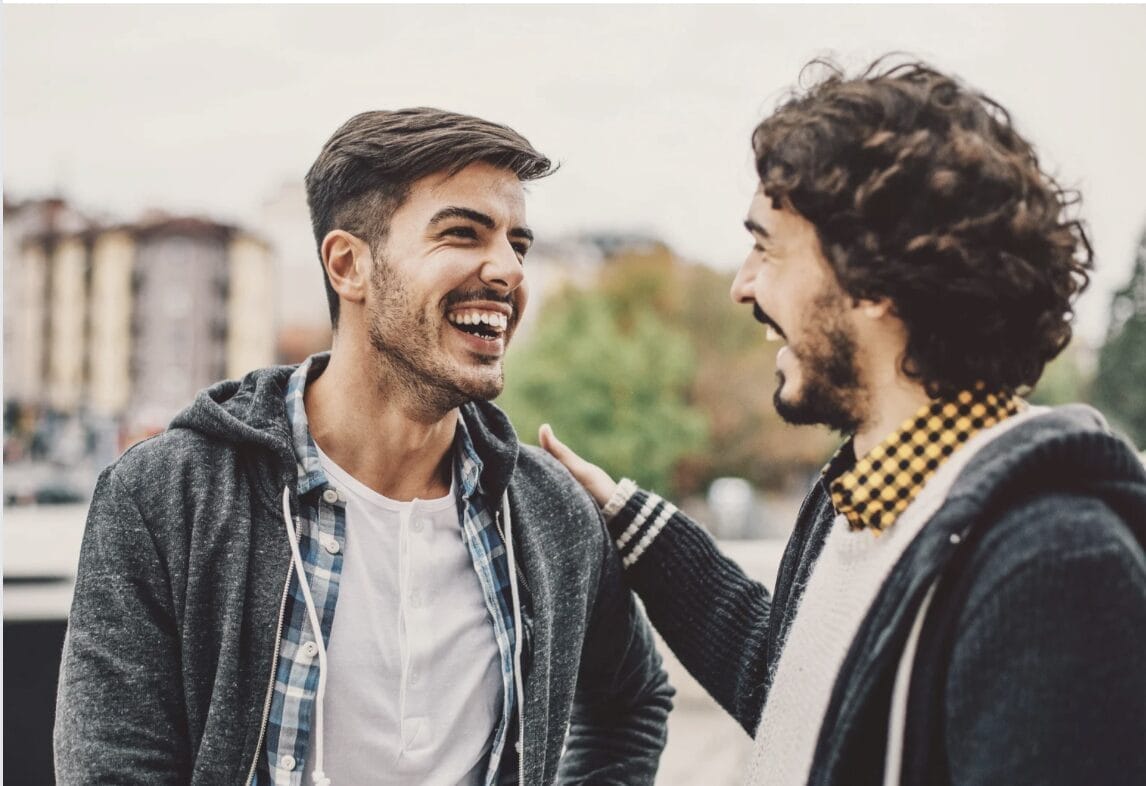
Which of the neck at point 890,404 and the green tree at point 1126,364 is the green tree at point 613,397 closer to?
the green tree at point 1126,364

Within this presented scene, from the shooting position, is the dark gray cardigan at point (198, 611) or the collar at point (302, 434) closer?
the dark gray cardigan at point (198, 611)

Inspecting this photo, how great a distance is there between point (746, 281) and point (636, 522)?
665 mm

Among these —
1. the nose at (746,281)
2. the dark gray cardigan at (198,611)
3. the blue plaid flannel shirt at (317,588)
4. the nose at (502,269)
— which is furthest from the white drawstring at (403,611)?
the nose at (746,281)

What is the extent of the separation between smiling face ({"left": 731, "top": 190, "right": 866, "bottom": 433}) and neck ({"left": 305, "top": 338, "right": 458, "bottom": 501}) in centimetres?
73

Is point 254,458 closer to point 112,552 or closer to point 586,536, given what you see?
point 112,552

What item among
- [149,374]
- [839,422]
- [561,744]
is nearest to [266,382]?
[561,744]

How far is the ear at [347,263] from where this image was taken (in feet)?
7.45

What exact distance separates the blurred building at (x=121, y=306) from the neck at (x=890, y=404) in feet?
188

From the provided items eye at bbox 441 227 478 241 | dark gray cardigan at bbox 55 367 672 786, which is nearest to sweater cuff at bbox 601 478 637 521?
dark gray cardigan at bbox 55 367 672 786

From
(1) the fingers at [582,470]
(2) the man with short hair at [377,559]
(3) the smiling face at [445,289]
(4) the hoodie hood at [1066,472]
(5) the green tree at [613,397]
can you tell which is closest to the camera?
(4) the hoodie hood at [1066,472]

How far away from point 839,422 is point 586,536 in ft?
2.28

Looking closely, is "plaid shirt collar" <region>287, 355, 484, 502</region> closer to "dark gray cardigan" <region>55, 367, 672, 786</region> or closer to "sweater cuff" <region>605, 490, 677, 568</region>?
"dark gray cardigan" <region>55, 367, 672, 786</region>

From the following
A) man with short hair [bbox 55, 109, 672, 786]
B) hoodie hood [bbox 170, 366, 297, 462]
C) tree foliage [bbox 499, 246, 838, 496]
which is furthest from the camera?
tree foliage [bbox 499, 246, 838, 496]

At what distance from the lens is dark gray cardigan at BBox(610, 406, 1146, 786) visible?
1347 mm
